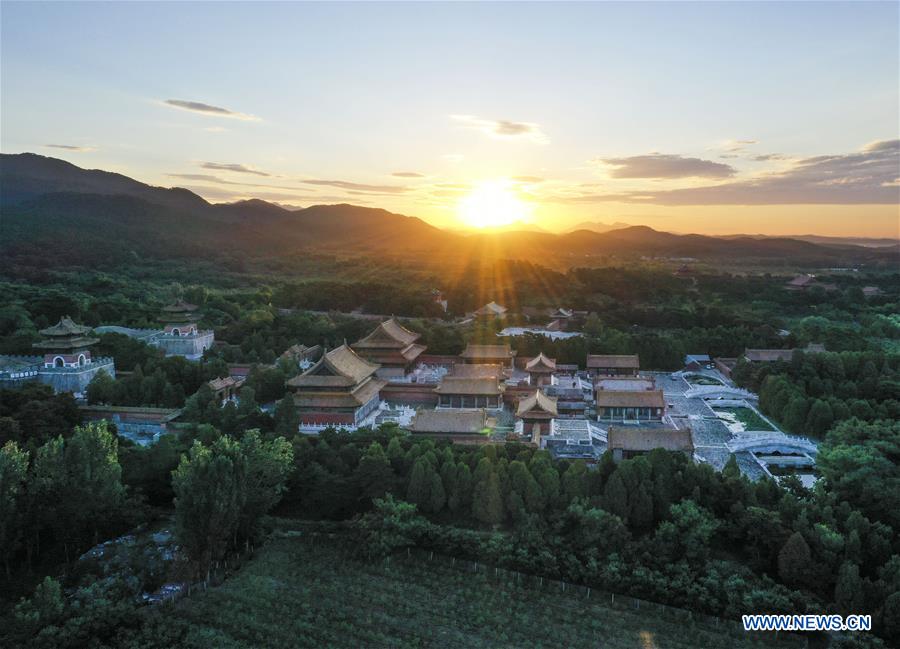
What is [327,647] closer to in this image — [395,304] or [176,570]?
[176,570]

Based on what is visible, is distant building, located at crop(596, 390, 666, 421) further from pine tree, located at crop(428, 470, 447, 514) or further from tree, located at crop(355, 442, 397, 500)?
tree, located at crop(355, 442, 397, 500)

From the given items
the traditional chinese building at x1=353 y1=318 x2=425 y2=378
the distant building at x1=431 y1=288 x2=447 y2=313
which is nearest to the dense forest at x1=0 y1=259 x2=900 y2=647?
the traditional chinese building at x1=353 y1=318 x2=425 y2=378

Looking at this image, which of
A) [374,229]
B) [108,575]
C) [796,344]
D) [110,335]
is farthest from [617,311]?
[374,229]

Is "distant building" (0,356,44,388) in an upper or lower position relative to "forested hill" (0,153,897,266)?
lower

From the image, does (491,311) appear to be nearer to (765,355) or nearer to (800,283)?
(765,355)

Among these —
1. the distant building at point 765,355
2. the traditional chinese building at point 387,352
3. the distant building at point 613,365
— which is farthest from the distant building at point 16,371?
the distant building at point 765,355

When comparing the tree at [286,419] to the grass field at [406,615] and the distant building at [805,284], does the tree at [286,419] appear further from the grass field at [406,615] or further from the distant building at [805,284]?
the distant building at [805,284]
